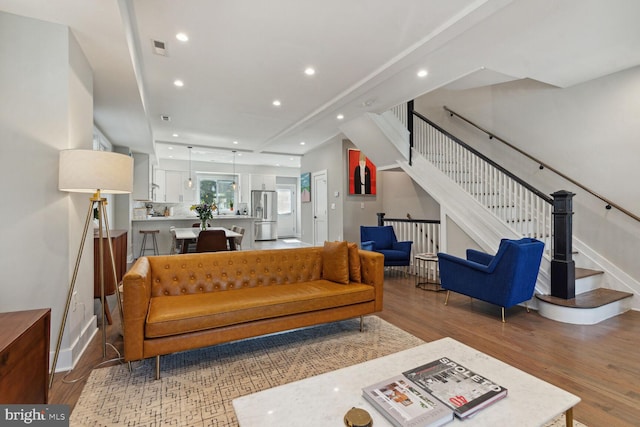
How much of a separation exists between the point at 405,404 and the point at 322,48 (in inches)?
125

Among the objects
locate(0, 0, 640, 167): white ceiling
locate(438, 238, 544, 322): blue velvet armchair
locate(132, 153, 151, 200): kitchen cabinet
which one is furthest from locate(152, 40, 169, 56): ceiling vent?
locate(132, 153, 151, 200): kitchen cabinet

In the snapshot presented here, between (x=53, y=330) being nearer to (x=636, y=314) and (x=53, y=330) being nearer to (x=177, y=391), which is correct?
(x=177, y=391)

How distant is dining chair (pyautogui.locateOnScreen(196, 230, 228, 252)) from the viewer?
448 cm

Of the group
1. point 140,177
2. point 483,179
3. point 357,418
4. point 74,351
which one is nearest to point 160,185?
point 140,177

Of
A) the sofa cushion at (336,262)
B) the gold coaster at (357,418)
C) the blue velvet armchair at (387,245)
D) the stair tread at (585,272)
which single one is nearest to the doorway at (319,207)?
the blue velvet armchair at (387,245)

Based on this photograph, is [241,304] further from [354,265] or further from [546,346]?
[546,346]

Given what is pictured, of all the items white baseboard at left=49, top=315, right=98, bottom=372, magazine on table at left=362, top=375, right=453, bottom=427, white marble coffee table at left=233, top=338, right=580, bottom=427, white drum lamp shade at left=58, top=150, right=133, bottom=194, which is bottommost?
white baseboard at left=49, top=315, right=98, bottom=372

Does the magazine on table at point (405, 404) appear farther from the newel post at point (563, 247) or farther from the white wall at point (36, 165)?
the newel post at point (563, 247)

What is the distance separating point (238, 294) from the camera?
2.56m

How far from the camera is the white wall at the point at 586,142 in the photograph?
148 inches

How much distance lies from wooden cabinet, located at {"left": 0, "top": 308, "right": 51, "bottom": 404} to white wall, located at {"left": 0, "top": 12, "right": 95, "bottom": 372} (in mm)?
632

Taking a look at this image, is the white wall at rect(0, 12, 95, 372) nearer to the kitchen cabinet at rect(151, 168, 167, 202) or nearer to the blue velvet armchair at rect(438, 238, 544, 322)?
the blue velvet armchair at rect(438, 238, 544, 322)

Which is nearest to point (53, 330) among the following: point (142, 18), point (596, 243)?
point (142, 18)

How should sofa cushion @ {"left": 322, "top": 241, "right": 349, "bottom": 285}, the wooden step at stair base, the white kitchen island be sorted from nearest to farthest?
sofa cushion @ {"left": 322, "top": 241, "right": 349, "bottom": 285} < the wooden step at stair base < the white kitchen island
